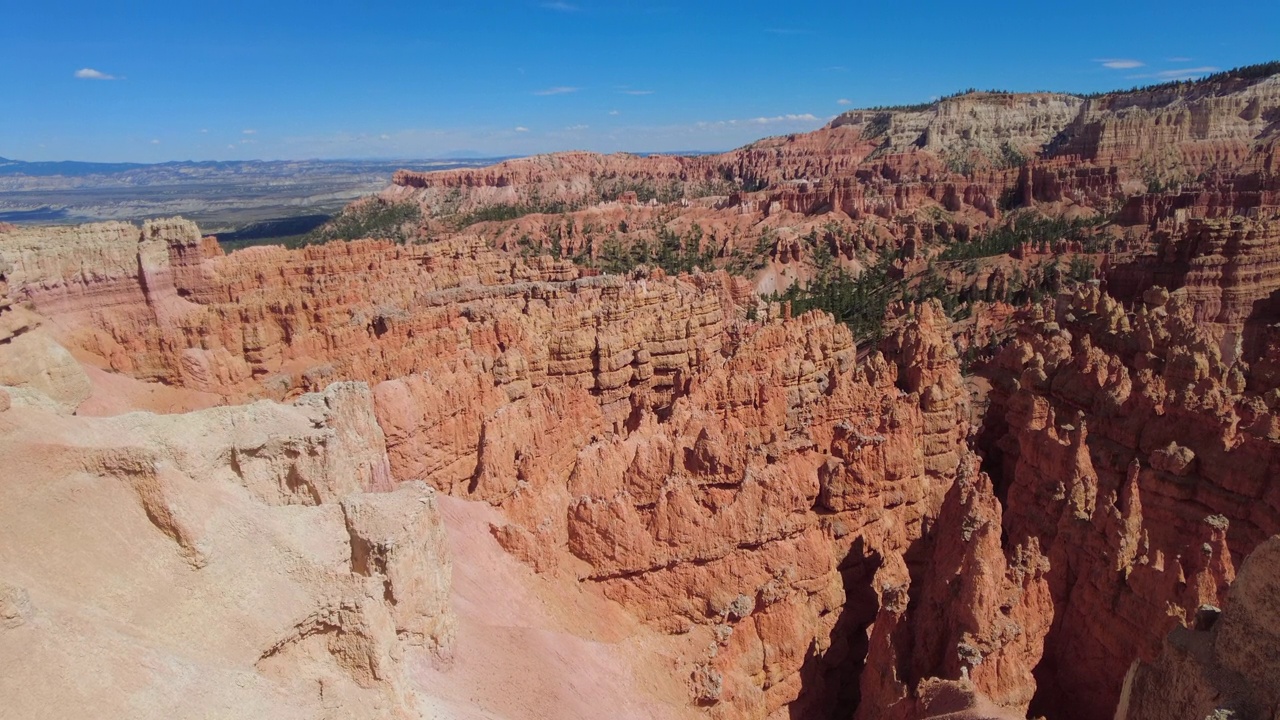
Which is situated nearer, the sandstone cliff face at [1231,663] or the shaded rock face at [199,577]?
the shaded rock face at [199,577]

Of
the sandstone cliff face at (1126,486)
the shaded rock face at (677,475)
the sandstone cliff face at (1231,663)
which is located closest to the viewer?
the sandstone cliff face at (1231,663)

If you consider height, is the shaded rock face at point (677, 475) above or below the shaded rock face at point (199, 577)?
below

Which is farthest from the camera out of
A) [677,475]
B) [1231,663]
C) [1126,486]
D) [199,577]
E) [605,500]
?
[677,475]

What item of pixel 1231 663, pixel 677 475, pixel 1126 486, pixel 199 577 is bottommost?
pixel 677 475

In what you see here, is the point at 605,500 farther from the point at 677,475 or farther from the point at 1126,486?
the point at 1126,486

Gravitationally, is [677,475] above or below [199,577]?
below

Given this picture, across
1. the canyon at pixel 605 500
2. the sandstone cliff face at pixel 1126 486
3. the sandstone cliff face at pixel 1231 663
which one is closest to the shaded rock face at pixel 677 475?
the canyon at pixel 605 500

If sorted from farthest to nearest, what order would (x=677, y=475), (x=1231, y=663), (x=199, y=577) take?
(x=677, y=475) < (x=199, y=577) < (x=1231, y=663)

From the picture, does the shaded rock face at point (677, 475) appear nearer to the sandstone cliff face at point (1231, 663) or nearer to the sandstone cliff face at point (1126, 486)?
the sandstone cliff face at point (1126, 486)

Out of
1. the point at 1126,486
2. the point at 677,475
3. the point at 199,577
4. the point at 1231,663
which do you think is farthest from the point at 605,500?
the point at 1231,663

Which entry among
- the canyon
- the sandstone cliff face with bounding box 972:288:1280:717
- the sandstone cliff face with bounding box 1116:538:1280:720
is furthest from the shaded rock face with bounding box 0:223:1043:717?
the sandstone cliff face with bounding box 1116:538:1280:720
